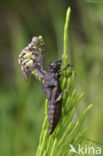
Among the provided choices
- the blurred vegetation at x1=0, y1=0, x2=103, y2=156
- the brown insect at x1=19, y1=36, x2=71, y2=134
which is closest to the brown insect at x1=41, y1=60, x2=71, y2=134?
the brown insect at x1=19, y1=36, x2=71, y2=134

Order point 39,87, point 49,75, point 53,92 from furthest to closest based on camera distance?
point 39,87, point 49,75, point 53,92

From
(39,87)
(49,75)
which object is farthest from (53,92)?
(39,87)

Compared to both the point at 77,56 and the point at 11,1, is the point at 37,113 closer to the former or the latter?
the point at 77,56

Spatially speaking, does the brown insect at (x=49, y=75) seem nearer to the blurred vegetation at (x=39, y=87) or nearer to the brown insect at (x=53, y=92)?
the brown insect at (x=53, y=92)

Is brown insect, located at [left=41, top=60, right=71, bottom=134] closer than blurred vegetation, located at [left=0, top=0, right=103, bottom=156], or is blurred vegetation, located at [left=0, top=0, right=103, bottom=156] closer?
brown insect, located at [left=41, top=60, right=71, bottom=134]

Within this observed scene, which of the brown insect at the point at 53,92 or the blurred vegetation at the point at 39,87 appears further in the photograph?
the blurred vegetation at the point at 39,87

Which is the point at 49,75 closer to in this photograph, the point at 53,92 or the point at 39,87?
the point at 53,92

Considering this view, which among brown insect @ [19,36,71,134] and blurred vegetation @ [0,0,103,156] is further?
blurred vegetation @ [0,0,103,156]

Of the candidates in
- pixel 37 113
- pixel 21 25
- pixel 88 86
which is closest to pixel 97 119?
pixel 88 86

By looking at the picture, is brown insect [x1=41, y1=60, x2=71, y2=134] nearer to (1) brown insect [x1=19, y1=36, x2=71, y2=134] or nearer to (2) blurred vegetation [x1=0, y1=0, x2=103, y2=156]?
(1) brown insect [x1=19, y1=36, x2=71, y2=134]

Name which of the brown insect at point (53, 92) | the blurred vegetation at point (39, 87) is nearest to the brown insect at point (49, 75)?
the brown insect at point (53, 92)

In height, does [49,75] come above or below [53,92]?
above
